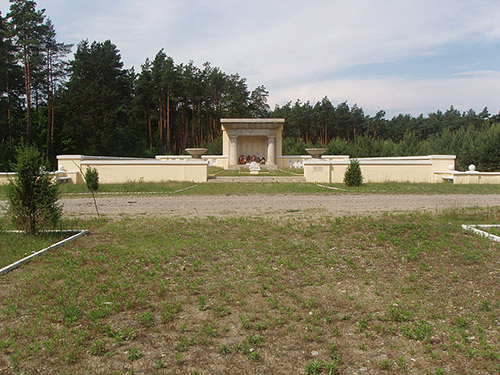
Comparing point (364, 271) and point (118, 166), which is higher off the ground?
point (118, 166)

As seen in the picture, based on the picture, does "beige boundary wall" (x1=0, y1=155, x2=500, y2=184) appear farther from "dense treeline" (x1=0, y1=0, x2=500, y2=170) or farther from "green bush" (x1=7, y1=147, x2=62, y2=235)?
"green bush" (x1=7, y1=147, x2=62, y2=235)

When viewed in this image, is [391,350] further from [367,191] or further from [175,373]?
[367,191]

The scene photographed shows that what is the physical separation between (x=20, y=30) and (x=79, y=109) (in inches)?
345

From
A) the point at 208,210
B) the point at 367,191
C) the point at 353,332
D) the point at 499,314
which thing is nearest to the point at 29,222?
the point at 208,210

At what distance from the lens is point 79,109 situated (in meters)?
38.0

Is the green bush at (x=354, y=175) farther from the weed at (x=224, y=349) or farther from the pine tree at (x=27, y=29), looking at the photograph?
the pine tree at (x=27, y=29)

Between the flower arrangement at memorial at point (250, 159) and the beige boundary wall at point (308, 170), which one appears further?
the flower arrangement at memorial at point (250, 159)

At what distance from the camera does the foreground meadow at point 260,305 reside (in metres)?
3.32

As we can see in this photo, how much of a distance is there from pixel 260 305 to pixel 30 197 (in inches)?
204

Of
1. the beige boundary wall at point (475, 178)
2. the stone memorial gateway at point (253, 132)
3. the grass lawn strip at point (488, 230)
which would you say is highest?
the stone memorial gateway at point (253, 132)

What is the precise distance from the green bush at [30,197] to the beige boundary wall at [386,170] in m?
14.5

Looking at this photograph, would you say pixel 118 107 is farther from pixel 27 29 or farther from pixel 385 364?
pixel 385 364

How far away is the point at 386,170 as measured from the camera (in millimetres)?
20562

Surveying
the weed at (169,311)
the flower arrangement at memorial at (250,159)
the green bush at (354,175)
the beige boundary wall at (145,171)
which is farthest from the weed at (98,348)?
the flower arrangement at memorial at (250,159)
